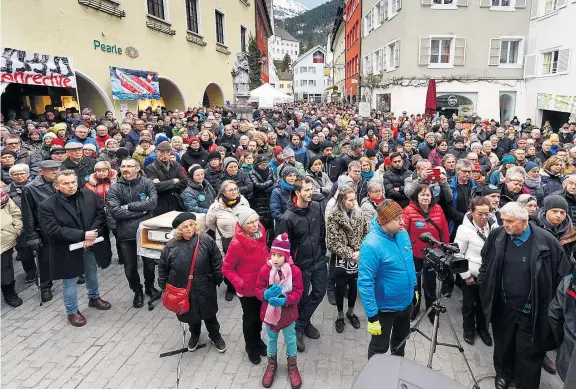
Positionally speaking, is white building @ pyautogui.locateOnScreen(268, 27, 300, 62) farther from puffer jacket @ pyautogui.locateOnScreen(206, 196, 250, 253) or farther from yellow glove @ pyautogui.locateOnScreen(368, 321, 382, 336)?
yellow glove @ pyautogui.locateOnScreen(368, 321, 382, 336)

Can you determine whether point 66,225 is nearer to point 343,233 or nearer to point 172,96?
point 343,233

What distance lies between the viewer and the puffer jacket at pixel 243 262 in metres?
3.62

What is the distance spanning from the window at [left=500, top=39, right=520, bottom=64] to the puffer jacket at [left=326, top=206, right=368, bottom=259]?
21908 millimetres

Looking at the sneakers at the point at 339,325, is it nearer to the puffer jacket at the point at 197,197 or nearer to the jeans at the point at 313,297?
the jeans at the point at 313,297

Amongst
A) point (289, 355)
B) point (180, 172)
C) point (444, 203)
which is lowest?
point (289, 355)

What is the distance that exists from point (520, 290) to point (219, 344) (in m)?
3.23

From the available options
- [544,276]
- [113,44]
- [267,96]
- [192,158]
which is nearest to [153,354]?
[192,158]

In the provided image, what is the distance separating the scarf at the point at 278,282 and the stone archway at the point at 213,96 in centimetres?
2169

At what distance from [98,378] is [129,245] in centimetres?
180

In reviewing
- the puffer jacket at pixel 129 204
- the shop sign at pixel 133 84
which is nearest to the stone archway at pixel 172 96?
the shop sign at pixel 133 84

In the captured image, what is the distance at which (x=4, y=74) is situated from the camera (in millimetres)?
8914

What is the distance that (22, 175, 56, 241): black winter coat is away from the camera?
4.95m

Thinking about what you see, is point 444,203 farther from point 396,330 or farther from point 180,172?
point 180,172

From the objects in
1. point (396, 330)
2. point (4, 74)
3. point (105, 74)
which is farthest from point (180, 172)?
point (105, 74)
